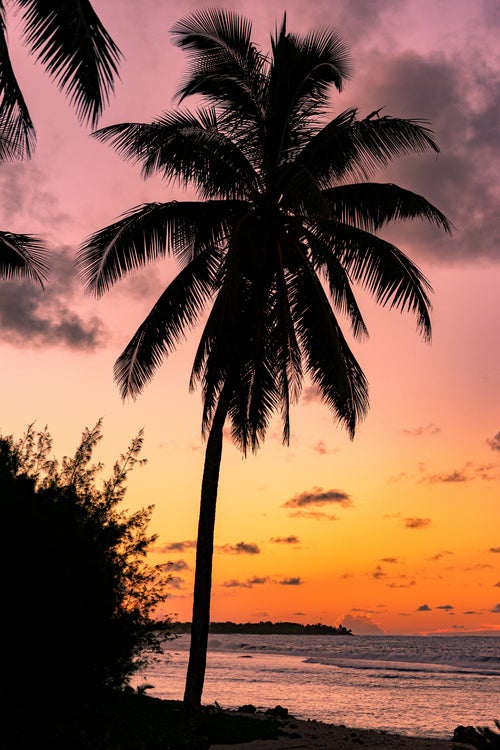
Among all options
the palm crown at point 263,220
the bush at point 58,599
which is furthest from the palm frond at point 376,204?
the bush at point 58,599

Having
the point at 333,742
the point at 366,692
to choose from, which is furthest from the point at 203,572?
the point at 366,692

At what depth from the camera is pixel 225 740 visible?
1452 centimetres

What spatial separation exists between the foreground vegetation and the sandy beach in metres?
0.43

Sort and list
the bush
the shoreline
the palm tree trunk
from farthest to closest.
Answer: the shoreline → the palm tree trunk → the bush

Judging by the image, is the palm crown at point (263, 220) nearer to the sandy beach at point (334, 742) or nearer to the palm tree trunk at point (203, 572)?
the palm tree trunk at point (203, 572)

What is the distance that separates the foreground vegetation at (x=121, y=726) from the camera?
8812 millimetres

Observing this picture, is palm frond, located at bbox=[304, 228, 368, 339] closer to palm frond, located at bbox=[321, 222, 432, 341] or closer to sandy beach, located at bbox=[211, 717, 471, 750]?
palm frond, located at bbox=[321, 222, 432, 341]

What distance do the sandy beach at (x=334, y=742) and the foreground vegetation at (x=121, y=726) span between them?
0.43 meters

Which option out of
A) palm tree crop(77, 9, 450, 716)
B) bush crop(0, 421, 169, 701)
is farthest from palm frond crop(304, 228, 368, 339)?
bush crop(0, 421, 169, 701)

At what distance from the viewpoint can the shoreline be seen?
14.2 metres

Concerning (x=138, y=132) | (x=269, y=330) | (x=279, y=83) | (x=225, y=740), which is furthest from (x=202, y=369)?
(x=225, y=740)

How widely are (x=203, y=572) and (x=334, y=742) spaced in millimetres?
5197

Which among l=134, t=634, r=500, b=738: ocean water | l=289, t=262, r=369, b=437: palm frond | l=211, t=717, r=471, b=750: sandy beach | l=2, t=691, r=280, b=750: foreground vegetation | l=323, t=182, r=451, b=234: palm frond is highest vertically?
l=323, t=182, r=451, b=234: palm frond

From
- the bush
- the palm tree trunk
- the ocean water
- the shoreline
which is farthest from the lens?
the ocean water
